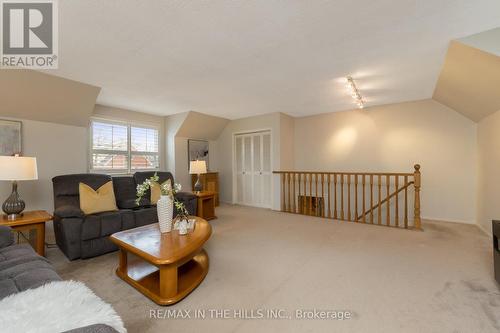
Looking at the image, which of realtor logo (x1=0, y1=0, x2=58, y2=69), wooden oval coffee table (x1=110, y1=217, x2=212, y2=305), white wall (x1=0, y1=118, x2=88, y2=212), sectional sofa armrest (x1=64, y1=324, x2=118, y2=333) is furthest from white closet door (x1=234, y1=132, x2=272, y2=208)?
sectional sofa armrest (x1=64, y1=324, x2=118, y2=333)

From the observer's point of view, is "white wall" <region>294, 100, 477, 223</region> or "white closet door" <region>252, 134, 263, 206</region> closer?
"white wall" <region>294, 100, 477, 223</region>

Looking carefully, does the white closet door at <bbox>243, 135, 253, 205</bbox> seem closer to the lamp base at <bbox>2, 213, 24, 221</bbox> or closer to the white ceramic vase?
the white ceramic vase

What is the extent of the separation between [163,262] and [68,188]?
2410mm

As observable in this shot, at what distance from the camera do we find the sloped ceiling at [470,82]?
7.38 feet

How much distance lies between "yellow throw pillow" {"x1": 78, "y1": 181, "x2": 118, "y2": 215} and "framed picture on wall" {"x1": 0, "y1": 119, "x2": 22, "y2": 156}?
1.22 m

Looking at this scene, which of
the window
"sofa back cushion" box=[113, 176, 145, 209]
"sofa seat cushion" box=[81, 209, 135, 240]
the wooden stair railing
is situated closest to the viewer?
"sofa seat cushion" box=[81, 209, 135, 240]

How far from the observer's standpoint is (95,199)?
9.59ft

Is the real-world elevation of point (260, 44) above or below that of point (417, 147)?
above

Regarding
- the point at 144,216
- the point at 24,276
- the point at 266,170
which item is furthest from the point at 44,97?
the point at 266,170

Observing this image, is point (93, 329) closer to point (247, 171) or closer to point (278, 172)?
point (278, 172)

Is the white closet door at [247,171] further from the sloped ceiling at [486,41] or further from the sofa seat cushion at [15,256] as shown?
the sofa seat cushion at [15,256]

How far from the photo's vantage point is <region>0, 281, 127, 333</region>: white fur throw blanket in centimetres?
81

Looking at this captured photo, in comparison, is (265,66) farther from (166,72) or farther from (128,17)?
(128,17)

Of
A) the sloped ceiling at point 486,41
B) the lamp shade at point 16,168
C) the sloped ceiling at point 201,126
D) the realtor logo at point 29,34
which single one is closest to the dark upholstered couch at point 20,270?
the lamp shade at point 16,168
